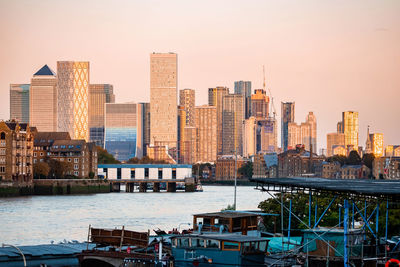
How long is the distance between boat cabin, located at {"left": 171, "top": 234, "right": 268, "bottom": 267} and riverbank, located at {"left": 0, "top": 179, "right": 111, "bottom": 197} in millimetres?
125604

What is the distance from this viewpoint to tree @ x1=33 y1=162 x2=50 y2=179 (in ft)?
619

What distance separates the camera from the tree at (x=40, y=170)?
619 ft

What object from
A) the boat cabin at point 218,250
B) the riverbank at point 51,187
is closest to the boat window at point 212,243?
the boat cabin at point 218,250

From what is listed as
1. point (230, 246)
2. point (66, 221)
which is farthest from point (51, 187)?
point (230, 246)

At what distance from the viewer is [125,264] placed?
41344mm

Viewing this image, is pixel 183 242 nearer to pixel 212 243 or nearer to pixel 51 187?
pixel 212 243

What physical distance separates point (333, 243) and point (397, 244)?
296cm

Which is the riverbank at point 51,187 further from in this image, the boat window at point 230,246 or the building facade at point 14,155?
the boat window at point 230,246

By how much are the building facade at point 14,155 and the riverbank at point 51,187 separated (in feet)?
7.08

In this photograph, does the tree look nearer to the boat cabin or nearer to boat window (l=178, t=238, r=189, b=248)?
boat window (l=178, t=238, r=189, b=248)

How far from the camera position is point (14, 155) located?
174 meters

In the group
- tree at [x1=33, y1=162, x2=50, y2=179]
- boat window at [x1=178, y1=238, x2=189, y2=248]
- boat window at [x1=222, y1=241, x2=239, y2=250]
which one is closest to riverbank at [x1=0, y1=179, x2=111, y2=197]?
tree at [x1=33, y1=162, x2=50, y2=179]

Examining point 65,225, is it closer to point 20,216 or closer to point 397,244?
point 20,216

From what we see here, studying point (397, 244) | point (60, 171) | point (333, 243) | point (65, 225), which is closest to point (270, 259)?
point (333, 243)
